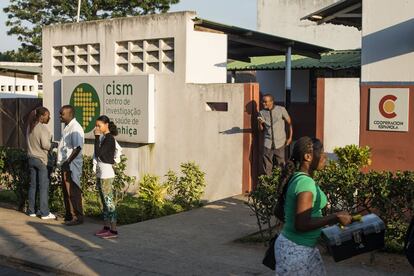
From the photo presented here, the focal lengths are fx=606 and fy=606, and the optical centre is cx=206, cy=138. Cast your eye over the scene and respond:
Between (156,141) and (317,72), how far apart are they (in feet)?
30.8

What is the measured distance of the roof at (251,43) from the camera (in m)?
11.5

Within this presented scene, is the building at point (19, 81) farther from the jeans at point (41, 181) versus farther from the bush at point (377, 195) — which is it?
the bush at point (377, 195)

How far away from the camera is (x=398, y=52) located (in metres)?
8.27

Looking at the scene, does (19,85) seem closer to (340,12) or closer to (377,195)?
(340,12)

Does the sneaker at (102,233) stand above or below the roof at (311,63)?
below

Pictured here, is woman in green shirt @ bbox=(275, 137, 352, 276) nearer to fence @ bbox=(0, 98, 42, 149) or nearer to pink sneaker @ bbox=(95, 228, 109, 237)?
pink sneaker @ bbox=(95, 228, 109, 237)

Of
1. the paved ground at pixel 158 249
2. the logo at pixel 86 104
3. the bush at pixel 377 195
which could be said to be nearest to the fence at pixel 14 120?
the logo at pixel 86 104

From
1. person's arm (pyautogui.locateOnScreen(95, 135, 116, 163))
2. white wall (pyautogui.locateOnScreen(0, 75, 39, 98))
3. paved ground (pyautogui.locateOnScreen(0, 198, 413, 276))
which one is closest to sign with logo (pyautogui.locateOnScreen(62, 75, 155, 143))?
paved ground (pyautogui.locateOnScreen(0, 198, 413, 276))

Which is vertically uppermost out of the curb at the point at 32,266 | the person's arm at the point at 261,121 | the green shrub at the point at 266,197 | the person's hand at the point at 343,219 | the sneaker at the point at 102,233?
the person's arm at the point at 261,121

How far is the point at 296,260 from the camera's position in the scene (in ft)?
12.7

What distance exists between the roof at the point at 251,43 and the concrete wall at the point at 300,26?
327 inches

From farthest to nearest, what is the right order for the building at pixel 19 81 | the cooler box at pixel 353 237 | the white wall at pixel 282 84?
the building at pixel 19 81 < the white wall at pixel 282 84 < the cooler box at pixel 353 237

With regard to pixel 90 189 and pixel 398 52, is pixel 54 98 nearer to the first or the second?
pixel 90 189

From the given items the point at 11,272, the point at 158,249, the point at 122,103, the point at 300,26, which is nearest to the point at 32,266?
the point at 11,272
